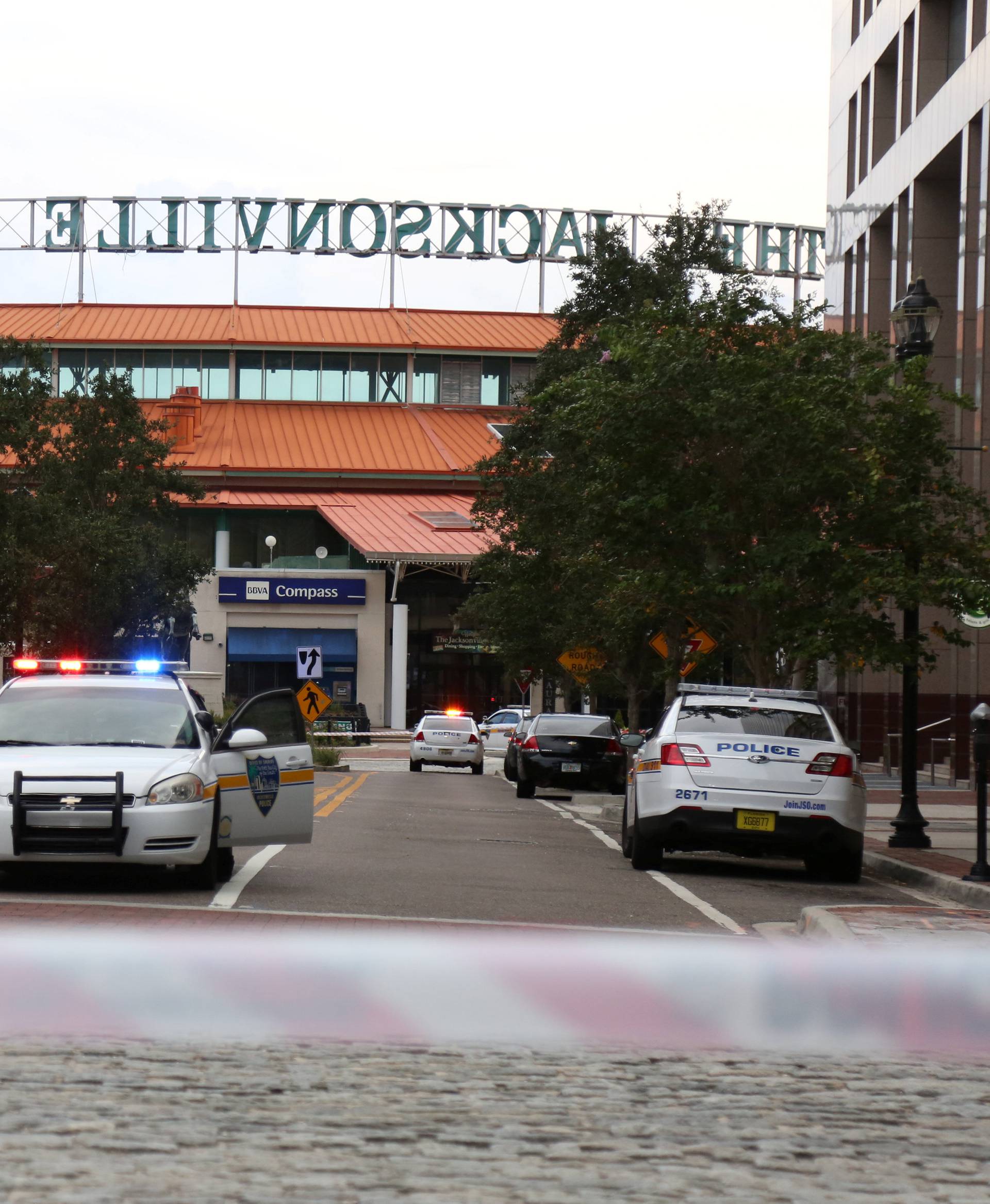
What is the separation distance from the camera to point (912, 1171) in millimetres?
5430

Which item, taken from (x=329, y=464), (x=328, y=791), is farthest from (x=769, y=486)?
(x=329, y=464)

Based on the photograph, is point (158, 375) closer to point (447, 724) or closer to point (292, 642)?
point (292, 642)

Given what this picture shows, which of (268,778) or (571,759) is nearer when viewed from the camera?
(268,778)

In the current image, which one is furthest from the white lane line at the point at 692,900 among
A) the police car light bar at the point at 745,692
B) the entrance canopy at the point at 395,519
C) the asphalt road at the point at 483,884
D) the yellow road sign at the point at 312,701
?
the entrance canopy at the point at 395,519

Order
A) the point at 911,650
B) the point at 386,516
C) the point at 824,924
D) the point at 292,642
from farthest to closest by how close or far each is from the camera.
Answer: the point at 292,642 → the point at 386,516 → the point at 911,650 → the point at 824,924

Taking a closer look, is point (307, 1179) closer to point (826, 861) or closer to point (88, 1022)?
point (88, 1022)

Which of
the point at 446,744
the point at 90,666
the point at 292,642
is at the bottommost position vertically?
the point at 446,744

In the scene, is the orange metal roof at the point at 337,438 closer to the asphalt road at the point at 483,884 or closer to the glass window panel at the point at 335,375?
the glass window panel at the point at 335,375

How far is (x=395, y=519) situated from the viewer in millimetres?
72625

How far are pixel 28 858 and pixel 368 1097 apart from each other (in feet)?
20.5

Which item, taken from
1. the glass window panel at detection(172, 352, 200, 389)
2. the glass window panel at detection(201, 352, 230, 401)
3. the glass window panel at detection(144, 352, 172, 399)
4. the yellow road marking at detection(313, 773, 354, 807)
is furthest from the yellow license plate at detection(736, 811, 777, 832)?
the glass window panel at detection(144, 352, 172, 399)

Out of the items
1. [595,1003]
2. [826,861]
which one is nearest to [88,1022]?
[595,1003]

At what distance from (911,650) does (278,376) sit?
203ft

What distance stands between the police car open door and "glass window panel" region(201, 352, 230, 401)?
66.5 metres
